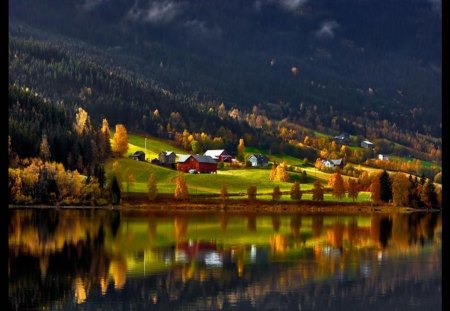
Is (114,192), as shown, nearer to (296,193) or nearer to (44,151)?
(44,151)

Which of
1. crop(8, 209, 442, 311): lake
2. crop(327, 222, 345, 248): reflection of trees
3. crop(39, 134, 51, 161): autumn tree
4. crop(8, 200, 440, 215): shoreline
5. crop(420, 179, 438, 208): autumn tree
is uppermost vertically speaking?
crop(39, 134, 51, 161): autumn tree

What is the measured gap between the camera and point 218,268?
190 ft

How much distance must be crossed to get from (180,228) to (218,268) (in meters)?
39.5

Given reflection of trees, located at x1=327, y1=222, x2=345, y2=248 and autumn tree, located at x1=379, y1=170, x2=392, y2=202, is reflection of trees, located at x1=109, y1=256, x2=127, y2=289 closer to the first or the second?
reflection of trees, located at x1=327, y1=222, x2=345, y2=248

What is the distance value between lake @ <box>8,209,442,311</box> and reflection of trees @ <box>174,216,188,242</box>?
1.10ft

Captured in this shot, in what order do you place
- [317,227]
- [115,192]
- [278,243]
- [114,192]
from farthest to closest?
[115,192] < [114,192] < [317,227] < [278,243]

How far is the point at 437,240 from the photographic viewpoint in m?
84.9

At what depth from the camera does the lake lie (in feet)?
146

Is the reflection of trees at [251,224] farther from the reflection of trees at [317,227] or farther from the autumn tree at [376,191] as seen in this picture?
the autumn tree at [376,191]

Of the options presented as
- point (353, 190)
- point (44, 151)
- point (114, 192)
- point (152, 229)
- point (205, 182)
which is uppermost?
point (44, 151)

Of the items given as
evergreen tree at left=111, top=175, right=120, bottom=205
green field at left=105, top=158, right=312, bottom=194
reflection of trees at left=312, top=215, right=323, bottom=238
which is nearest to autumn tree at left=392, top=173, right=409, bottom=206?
green field at left=105, top=158, right=312, bottom=194

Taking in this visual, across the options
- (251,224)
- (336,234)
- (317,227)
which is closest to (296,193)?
(251,224)

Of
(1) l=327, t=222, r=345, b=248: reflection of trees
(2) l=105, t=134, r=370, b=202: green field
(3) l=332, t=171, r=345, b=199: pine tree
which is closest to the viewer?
(1) l=327, t=222, r=345, b=248: reflection of trees
